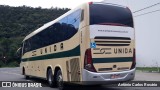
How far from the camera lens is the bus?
38.4 feet

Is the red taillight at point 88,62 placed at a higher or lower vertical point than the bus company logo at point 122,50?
lower

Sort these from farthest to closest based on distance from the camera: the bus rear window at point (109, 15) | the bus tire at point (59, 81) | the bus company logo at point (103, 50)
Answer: the bus tire at point (59, 81) → the bus rear window at point (109, 15) → the bus company logo at point (103, 50)

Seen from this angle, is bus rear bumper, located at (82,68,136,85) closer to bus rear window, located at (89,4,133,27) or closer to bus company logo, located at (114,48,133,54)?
bus company logo, located at (114,48,133,54)

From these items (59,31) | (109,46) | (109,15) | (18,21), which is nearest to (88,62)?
(109,46)

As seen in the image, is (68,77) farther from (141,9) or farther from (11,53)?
(11,53)

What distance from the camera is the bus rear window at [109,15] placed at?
12023 mm

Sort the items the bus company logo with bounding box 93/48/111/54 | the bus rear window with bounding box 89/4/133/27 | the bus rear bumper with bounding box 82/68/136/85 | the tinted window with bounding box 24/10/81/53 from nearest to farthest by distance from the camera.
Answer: the bus rear bumper with bounding box 82/68/136/85 → the bus company logo with bounding box 93/48/111/54 → the bus rear window with bounding box 89/4/133/27 → the tinted window with bounding box 24/10/81/53

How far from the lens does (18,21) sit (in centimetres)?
7794

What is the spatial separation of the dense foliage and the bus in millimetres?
54161

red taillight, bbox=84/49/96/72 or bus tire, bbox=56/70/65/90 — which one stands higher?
red taillight, bbox=84/49/96/72

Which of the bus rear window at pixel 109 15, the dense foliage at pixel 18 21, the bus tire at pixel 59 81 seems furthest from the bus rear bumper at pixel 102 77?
the dense foliage at pixel 18 21

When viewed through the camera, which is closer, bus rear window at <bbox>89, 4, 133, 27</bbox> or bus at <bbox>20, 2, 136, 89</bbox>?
bus at <bbox>20, 2, 136, 89</bbox>

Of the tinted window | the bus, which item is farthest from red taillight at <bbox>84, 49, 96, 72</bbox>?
Answer: the tinted window

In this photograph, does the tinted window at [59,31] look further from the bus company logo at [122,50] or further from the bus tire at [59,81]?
the bus company logo at [122,50]
